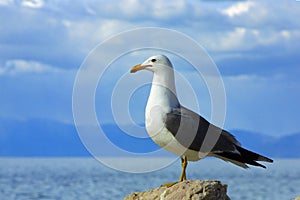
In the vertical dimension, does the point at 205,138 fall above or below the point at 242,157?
above

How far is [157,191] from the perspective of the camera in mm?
12125

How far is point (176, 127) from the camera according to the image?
43.3 ft

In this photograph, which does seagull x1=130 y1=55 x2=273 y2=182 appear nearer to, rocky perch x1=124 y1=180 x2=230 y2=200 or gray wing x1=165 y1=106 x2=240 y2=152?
gray wing x1=165 y1=106 x2=240 y2=152

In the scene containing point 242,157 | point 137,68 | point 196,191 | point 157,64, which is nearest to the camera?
point 196,191

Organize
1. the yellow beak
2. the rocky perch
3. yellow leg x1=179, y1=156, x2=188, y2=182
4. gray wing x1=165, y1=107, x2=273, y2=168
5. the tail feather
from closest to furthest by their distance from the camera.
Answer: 1. the rocky perch
2. yellow leg x1=179, y1=156, x2=188, y2=182
3. gray wing x1=165, y1=107, x2=273, y2=168
4. the yellow beak
5. the tail feather

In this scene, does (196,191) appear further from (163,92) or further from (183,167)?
(163,92)

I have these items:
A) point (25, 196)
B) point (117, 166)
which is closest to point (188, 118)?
point (117, 166)

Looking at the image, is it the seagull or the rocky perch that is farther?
the seagull

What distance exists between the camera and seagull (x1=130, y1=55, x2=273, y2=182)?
13141 mm

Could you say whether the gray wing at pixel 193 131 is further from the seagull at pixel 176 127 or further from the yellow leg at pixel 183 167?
the yellow leg at pixel 183 167

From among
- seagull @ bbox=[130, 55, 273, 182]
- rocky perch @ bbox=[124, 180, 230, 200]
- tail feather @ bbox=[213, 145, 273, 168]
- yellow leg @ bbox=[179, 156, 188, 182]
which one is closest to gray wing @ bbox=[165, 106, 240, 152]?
seagull @ bbox=[130, 55, 273, 182]

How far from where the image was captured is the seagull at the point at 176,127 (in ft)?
A: 43.1

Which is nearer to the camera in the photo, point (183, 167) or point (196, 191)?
point (196, 191)

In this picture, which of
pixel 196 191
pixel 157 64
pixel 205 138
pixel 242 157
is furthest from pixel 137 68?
pixel 196 191
